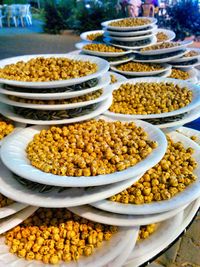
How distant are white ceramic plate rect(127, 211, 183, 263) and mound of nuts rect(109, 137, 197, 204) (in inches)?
8.6

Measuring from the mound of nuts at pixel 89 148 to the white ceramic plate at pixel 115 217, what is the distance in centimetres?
23

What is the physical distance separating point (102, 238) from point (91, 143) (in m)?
0.50

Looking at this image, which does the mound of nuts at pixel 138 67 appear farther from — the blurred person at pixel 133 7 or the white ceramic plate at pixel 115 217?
the blurred person at pixel 133 7

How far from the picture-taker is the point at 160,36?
165 inches

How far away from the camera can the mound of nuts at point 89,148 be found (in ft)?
5.30

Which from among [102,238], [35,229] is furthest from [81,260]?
[35,229]

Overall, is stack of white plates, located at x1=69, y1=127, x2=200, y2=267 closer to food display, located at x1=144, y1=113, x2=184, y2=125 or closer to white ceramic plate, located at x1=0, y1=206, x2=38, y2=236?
white ceramic plate, located at x1=0, y1=206, x2=38, y2=236

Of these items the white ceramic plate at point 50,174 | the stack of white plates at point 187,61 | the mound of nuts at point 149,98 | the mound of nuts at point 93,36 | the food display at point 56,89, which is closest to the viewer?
the white ceramic plate at point 50,174

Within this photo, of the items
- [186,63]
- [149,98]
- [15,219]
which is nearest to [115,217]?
[15,219]

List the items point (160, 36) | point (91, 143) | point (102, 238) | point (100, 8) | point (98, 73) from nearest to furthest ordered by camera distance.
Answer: point (102, 238)
point (91, 143)
point (98, 73)
point (160, 36)
point (100, 8)

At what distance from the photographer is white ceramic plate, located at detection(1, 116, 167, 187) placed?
1.48m

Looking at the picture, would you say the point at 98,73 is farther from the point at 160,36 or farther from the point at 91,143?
the point at 160,36

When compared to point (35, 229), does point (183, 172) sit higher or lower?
higher

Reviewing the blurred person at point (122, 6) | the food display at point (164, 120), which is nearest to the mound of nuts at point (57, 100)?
the food display at point (164, 120)
